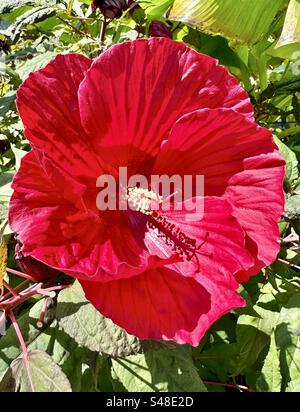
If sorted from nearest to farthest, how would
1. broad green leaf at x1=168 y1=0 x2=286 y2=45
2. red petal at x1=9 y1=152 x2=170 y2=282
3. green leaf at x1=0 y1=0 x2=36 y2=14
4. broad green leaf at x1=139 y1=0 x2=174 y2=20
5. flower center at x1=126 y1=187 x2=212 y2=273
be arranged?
red petal at x1=9 y1=152 x2=170 y2=282 → flower center at x1=126 y1=187 x2=212 y2=273 → broad green leaf at x1=168 y1=0 x2=286 y2=45 → green leaf at x1=0 y1=0 x2=36 y2=14 → broad green leaf at x1=139 y1=0 x2=174 y2=20

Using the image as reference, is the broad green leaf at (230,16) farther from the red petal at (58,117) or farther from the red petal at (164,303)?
the red petal at (164,303)

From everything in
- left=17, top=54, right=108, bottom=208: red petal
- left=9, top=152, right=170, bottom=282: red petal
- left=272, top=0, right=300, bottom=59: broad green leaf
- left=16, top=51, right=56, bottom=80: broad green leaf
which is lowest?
left=9, top=152, right=170, bottom=282: red petal

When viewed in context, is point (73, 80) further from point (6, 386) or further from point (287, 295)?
point (287, 295)

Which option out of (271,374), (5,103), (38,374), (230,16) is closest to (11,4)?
(5,103)

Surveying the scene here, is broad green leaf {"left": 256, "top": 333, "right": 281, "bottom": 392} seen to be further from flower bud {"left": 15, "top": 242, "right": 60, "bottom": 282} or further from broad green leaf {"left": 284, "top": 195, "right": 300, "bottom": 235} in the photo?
flower bud {"left": 15, "top": 242, "right": 60, "bottom": 282}

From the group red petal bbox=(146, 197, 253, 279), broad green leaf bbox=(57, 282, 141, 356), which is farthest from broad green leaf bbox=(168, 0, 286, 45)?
broad green leaf bbox=(57, 282, 141, 356)

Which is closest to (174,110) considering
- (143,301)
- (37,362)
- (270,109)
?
(143,301)
